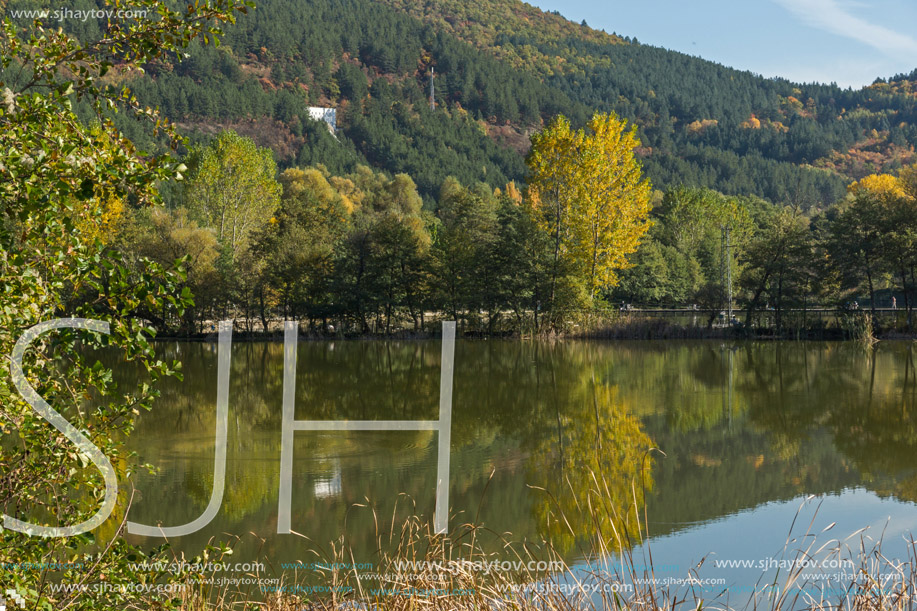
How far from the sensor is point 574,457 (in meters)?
10.0

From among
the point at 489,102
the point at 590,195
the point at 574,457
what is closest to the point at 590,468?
the point at 574,457

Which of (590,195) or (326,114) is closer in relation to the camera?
(590,195)

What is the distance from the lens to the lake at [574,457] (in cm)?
698

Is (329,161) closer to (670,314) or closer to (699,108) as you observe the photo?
(670,314)

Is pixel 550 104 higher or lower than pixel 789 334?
higher

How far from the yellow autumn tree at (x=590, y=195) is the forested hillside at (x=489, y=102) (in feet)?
152

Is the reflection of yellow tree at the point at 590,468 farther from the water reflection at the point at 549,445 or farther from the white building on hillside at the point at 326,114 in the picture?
the white building on hillside at the point at 326,114

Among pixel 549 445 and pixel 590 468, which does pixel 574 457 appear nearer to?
pixel 549 445

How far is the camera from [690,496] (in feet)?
27.3

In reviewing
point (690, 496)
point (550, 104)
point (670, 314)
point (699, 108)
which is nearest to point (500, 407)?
point (690, 496)

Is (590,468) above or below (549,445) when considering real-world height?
above

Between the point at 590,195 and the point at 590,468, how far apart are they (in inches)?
969

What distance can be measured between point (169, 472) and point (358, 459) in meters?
2.17

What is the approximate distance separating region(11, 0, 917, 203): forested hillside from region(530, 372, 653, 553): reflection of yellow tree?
200ft
